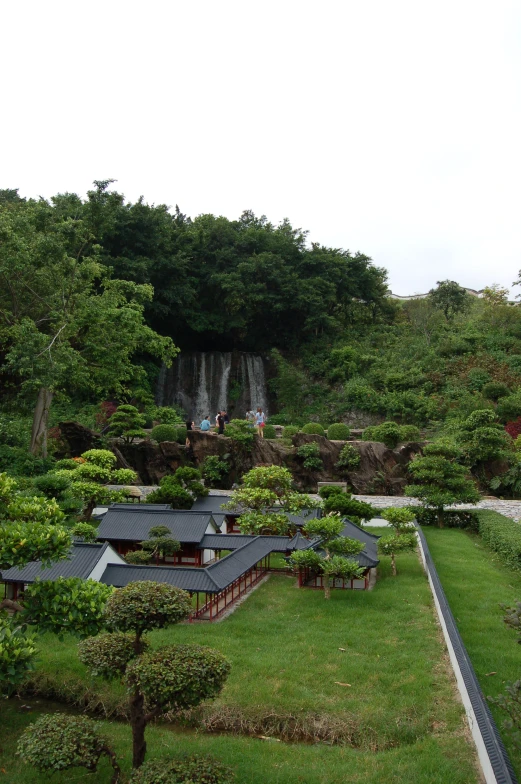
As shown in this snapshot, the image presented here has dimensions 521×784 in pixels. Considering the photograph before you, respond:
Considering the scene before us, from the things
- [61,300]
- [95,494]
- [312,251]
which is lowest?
[95,494]

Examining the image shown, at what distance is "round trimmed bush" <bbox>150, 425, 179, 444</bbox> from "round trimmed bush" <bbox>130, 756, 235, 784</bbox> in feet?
68.6

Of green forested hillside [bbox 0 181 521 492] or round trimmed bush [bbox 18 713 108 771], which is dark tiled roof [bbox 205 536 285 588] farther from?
green forested hillside [bbox 0 181 521 492]

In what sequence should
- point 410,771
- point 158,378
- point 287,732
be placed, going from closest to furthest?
point 410,771, point 287,732, point 158,378

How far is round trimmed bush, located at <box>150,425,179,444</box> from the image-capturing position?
2684 cm

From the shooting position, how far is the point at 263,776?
22.9 feet

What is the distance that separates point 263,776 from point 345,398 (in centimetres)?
2819

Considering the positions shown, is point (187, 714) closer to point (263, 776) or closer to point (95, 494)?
point (263, 776)

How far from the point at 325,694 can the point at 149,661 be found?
3.38 m

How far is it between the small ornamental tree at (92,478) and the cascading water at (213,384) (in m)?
15.4

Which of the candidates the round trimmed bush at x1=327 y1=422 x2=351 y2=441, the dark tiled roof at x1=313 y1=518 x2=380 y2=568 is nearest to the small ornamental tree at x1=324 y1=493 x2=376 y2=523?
the dark tiled roof at x1=313 y1=518 x2=380 y2=568

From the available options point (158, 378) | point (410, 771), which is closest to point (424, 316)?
point (158, 378)

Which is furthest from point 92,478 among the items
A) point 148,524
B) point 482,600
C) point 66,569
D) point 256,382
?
point 256,382

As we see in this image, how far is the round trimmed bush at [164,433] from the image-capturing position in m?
26.8

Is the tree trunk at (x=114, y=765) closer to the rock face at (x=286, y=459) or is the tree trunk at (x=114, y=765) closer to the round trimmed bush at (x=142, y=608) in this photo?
the round trimmed bush at (x=142, y=608)
